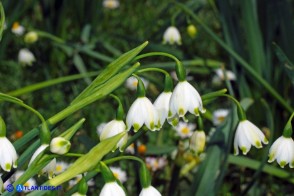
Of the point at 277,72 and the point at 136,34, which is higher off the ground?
the point at 136,34

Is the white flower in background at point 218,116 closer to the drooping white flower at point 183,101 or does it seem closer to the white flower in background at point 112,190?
the drooping white flower at point 183,101

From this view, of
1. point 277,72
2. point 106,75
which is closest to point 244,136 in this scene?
point 106,75

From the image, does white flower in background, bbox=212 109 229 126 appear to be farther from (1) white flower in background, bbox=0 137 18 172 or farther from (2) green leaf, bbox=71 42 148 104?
(1) white flower in background, bbox=0 137 18 172

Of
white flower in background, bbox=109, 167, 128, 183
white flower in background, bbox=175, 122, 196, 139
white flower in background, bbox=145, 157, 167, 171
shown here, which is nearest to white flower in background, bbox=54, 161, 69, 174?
white flower in background, bbox=109, 167, 128, 183

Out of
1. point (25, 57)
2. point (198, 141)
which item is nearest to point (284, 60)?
point (198, 141)

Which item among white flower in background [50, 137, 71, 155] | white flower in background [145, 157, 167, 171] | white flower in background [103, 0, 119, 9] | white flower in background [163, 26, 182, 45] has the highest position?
white flower in background [103, 0, 119, 9]

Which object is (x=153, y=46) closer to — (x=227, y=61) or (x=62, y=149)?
(x=227, y=61)

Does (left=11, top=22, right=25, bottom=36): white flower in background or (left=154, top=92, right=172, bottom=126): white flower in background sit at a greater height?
(left=11, top=22, right=25, bottom=36): white flower in background
